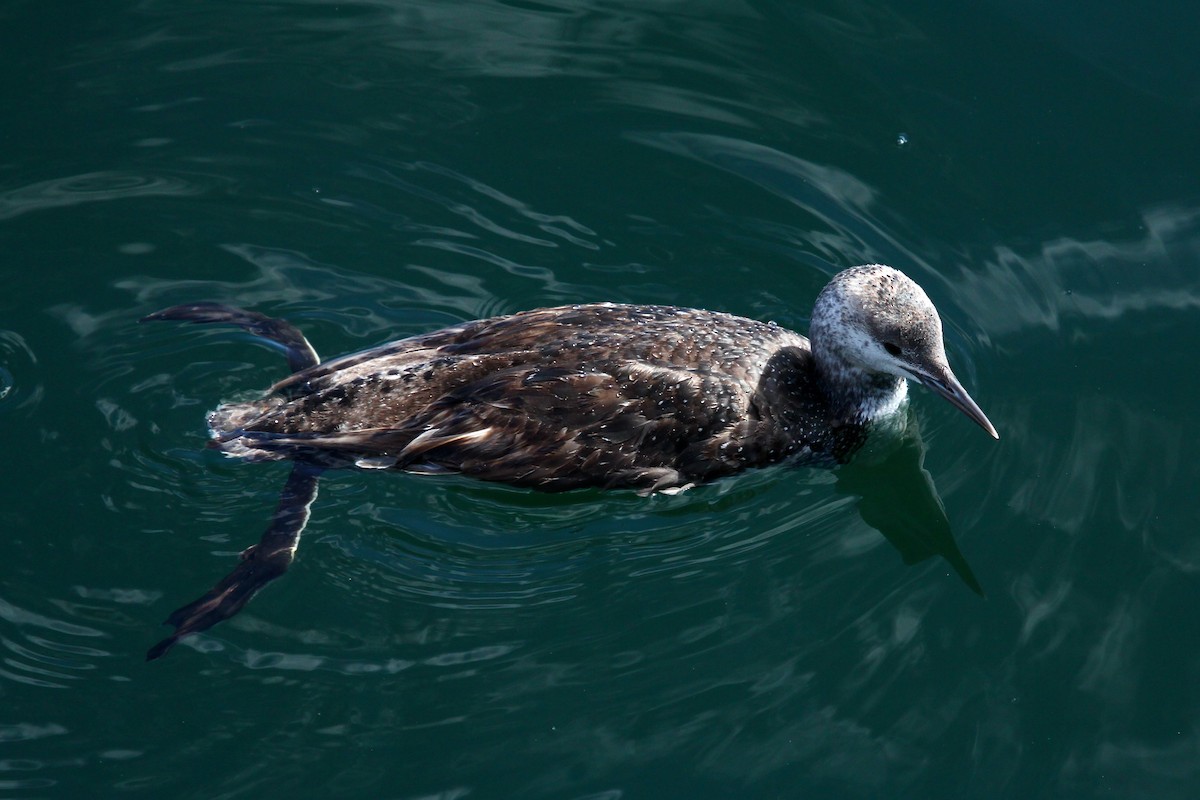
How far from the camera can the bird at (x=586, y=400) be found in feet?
21.1

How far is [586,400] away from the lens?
21.1ft

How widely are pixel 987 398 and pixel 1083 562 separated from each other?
1.11 meters

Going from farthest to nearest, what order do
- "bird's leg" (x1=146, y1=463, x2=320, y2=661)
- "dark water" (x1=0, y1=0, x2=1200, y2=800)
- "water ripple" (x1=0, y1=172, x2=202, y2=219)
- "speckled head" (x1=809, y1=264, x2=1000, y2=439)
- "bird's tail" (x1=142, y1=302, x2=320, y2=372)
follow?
"water ripple" (x1=0, y1=172, x2=202, y2=219) → "bird's tail" (x1=142, y1=302, x2=320, y2=372) → "speckled head" (x1=809, y1=264, x2=1000, y2=439) → "bird's leg" (x1=146, y1=463, x2=320, y2=661) → "dark water" (x1=0, y1=0, x2=1200, y2=800)

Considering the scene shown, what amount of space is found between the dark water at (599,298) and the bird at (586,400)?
19cm

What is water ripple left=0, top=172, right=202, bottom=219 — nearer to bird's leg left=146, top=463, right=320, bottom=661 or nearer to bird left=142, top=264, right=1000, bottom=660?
bird left=142, top=264, right=1000, bottom=660

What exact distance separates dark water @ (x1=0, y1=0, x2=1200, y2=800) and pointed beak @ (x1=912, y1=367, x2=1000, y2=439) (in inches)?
21.3

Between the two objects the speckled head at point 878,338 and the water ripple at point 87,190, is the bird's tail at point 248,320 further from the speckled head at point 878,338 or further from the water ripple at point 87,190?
the speckled head at point 878,338

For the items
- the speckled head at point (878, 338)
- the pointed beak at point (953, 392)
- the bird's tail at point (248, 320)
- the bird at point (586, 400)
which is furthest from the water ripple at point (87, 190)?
the pointed beak at point (953, 392)

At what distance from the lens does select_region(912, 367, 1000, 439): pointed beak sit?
645 cm

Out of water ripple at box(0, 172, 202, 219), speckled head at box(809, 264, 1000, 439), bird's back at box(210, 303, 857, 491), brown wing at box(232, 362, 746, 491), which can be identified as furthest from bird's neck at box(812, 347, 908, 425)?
water ripple at box(0, 172, 202, 219)

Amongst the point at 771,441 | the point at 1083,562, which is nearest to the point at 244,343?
the point at 771,441

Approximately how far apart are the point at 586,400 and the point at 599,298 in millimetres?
1341

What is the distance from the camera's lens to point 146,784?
558 cm

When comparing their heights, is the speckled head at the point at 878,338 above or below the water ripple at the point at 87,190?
above
